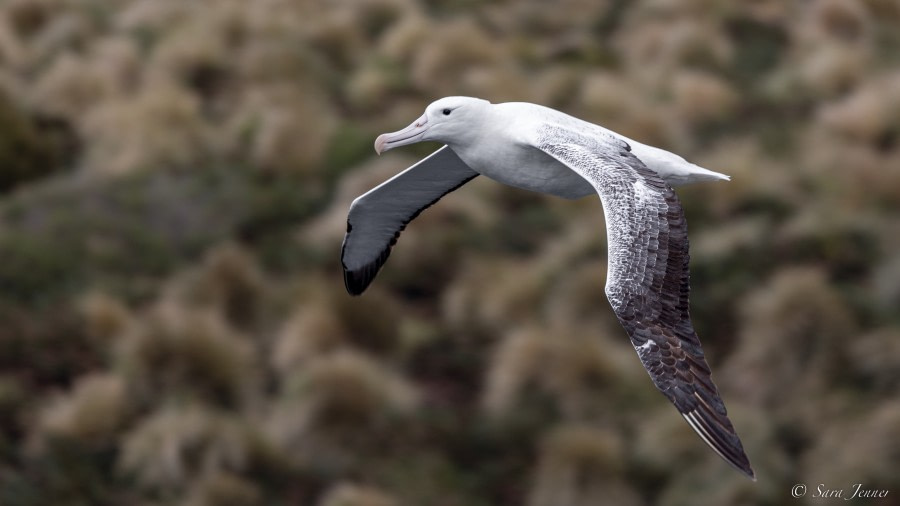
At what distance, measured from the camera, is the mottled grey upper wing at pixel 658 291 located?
6.27 m

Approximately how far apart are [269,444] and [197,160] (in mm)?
4428

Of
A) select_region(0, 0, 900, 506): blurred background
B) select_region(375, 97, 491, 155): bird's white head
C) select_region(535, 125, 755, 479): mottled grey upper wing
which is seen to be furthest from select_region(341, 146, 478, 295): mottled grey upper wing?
select_region(0, 0, 900, 506): blurred background

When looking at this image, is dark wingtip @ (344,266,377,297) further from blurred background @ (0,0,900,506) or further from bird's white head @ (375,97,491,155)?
blurred background @ (0,0,900,506)

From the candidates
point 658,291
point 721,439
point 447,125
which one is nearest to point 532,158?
point 447,125

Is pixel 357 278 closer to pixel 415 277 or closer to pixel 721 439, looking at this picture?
pixel 721 439

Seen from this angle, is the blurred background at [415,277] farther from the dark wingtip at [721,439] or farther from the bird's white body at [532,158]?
the dark wingtip at [721,439]

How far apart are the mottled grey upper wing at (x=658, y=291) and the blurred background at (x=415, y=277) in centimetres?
538

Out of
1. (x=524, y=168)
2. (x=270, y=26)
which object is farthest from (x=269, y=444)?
(x=270, y=26)

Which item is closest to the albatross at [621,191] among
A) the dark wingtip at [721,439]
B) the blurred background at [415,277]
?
the dark wingtip at [721,439]

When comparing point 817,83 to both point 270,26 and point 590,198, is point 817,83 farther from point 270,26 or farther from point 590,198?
point 270,26

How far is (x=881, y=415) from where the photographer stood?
39.0ft

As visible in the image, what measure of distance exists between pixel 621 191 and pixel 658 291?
47 cm

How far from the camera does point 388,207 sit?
29.6ft

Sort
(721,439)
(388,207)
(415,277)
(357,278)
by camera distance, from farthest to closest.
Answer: (415,277) → (357,278) → (388,207) → (721,439)
